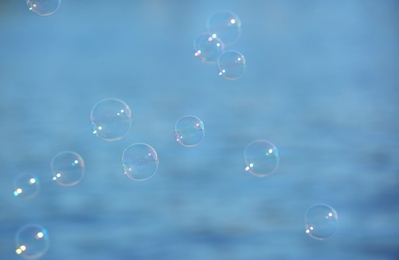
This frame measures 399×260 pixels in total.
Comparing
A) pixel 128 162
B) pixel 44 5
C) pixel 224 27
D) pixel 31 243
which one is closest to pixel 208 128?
pixel 224 27

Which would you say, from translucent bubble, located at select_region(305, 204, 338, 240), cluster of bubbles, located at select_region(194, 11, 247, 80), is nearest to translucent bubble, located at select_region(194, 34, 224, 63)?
cluster of bubbles, located at select_region(194, 11, 247, 80)

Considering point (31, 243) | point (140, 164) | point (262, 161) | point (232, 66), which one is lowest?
point (31, 243)

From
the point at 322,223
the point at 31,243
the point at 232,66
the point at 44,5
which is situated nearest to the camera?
the point at 31,243

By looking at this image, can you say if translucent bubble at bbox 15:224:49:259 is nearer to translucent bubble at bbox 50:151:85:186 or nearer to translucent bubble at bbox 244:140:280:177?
translucent bubble at bbox 50:151:85:186

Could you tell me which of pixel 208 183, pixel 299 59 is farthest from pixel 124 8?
pixel 208 183

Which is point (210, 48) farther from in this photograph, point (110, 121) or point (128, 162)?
point (128, 162)

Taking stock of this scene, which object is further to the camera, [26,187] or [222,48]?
[222,48]
